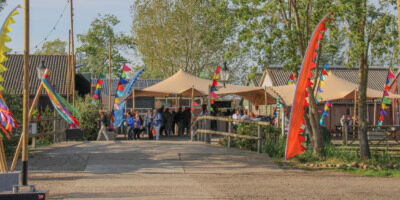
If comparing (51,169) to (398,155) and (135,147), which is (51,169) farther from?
(398,155)

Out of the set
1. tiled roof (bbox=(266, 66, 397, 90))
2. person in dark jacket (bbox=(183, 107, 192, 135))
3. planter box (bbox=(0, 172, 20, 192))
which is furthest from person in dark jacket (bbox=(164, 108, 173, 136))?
planter box (bbox=(0, 172, 20, 192))

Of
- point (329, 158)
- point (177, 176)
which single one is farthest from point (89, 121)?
point (177, 176)

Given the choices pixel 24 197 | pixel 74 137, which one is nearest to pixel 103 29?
pixel 74 137

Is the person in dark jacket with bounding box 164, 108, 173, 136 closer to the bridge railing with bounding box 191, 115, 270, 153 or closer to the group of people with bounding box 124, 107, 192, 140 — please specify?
the group of people with bounding box 124, 107, 192, 140

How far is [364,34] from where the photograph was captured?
17750 mm

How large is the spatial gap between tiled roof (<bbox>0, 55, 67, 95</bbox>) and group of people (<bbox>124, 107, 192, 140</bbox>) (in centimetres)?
1449

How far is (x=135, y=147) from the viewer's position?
16.6 meters

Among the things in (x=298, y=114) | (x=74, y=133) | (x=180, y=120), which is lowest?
(x=74, y=133)

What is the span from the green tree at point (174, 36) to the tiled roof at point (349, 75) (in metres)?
4.73

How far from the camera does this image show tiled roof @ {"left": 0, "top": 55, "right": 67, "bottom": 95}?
38500mm

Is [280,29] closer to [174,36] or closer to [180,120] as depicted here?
[180,120]

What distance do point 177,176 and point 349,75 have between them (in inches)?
1304

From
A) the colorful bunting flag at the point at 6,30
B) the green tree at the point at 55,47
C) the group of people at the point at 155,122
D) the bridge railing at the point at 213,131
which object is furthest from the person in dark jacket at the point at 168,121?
the green tree at the point at 55,47

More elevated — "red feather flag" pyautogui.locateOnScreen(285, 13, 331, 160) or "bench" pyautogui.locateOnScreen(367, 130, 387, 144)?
"red feather flag" pyautogui.locateOnScreen(285, 13, 331, 160)
